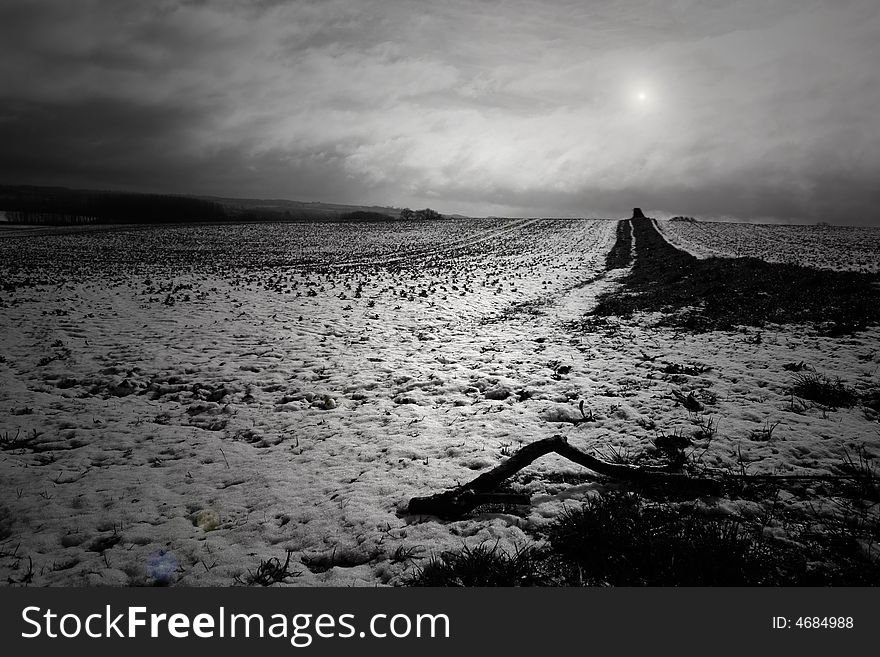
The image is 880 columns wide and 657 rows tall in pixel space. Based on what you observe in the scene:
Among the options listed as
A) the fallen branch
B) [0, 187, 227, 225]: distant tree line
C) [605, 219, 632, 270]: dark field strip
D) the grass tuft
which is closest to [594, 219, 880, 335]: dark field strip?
the grass tuft

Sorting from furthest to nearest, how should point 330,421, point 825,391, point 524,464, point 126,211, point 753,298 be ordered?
point 126,211
point 753,298
point 330,421
point 825,391
point 524,464

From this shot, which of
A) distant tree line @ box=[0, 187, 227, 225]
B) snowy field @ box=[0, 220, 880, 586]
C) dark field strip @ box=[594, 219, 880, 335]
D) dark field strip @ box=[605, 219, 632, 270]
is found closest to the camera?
snowy field @ box=[0, 220, 880, 586]

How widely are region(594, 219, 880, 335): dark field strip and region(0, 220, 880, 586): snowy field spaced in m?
0.95

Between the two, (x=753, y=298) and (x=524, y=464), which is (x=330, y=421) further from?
(x=753, y=298)

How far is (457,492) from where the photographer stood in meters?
4.16

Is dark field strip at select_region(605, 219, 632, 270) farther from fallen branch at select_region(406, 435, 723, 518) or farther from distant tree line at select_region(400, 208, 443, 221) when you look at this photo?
distant tree line at select_region(400, 208, 443, 221)

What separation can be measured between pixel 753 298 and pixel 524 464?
1194cm

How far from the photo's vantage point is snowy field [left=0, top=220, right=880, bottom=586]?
3.75 m

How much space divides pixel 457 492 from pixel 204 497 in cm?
278

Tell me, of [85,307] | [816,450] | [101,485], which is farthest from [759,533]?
[85,307]

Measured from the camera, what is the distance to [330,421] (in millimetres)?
6215

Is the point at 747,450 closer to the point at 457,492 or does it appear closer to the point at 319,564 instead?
the point at 457,492

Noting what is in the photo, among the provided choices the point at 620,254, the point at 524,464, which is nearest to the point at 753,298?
the point at 524,464

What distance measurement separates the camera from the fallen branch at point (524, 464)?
159 inches
